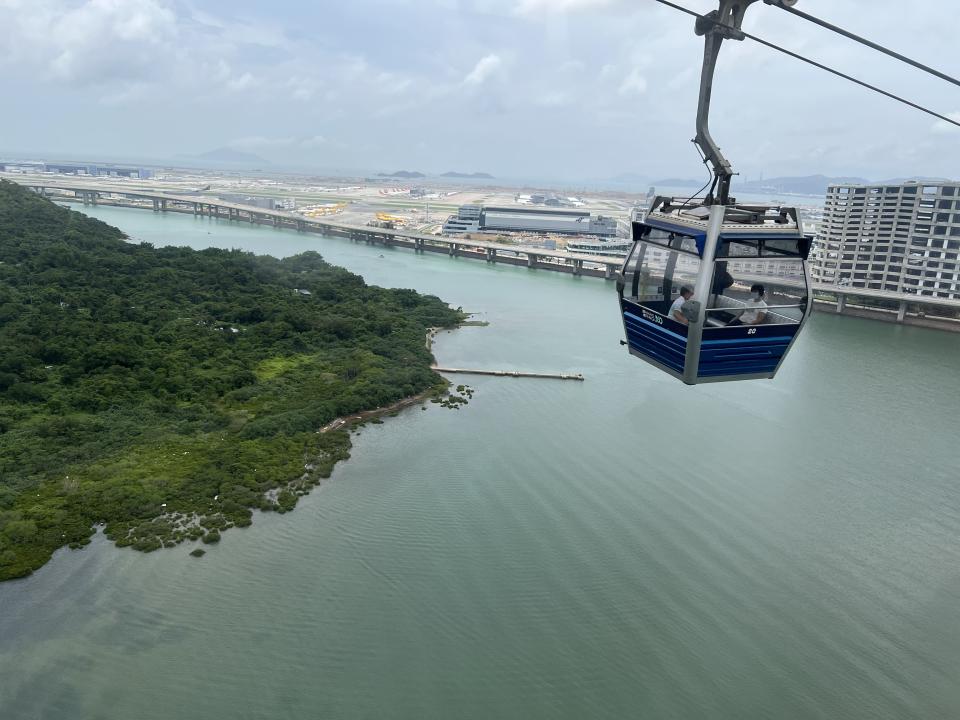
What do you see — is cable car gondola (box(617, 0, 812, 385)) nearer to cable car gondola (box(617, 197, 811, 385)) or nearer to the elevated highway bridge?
cable car gondola (box(617, 197, 811, 385))

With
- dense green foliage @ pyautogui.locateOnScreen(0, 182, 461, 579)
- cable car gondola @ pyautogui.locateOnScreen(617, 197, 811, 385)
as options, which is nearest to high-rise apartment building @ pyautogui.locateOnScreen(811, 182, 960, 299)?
dense green foliage @ pyautogui.locateOnScreen(0, 182, 461, 579)

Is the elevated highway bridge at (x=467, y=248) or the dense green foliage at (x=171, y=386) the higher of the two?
the elevated highway bridge at (x=467, y=248)

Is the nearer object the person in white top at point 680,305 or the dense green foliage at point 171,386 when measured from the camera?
the person in white top at point 680,305

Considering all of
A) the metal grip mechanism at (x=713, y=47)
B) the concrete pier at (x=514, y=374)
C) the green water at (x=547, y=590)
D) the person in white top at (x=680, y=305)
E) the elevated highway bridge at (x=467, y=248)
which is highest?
the metal grip mechanism at (x=713, y=47)

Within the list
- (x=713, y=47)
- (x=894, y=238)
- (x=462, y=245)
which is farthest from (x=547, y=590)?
(x=462, y=245)

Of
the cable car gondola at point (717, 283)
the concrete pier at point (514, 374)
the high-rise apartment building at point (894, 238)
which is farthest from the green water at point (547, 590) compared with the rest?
the high-rise apartment building at point (894, 238)

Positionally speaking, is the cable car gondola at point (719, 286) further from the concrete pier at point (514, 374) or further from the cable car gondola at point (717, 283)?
the concrete pier at point (514, 374)

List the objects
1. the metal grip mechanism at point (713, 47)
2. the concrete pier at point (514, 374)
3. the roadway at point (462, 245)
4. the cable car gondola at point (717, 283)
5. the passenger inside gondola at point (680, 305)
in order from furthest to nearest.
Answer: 1. the roadway at point (462, 245)
2. the concrete pier at point (514, 374)
3. the passenger inside gondola at point (680, 305)
4. the cable car gondola at point (717, 283)
5. the metal grip mechanism at point (713, 47)
